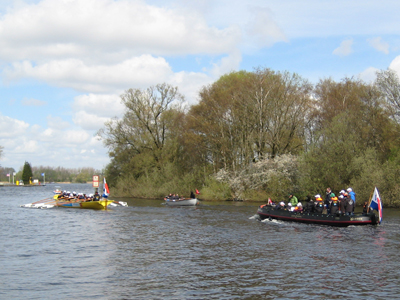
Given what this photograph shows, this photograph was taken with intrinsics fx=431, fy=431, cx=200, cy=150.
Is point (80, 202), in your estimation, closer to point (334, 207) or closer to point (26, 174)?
point (334, 207)

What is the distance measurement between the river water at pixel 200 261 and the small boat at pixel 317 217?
0.49 meters

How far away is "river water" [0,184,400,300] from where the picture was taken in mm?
14007

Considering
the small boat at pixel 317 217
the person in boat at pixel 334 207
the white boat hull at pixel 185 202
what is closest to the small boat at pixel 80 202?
the white boat hull at pixel 185 202

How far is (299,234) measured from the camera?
84.5 ft

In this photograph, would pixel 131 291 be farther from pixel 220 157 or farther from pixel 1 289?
pixel 220 157

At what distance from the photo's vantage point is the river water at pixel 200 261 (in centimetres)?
1401

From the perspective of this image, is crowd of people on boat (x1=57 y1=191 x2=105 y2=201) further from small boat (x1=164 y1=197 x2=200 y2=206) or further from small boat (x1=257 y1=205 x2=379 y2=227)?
small boat (x1=257 y1=205 x2=379 y2=227)

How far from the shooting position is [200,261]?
1844 cm

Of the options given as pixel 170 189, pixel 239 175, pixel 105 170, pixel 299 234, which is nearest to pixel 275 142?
pixel 239 175

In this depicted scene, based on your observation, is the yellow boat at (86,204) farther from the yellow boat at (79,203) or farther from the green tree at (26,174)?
the green tree at (26,174)

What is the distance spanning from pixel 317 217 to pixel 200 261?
13578 millimetres

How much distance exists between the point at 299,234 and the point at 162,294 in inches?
557

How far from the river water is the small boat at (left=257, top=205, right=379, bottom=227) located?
0.49 metres

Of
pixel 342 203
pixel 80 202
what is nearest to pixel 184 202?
pixel 80 202
